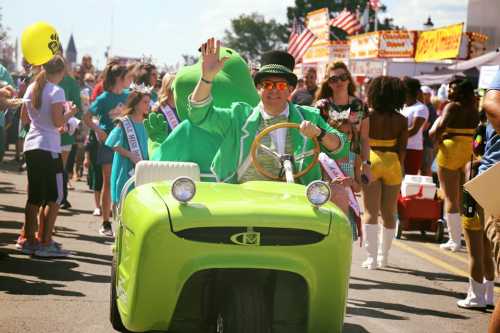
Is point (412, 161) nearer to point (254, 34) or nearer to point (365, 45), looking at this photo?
point (365, 45)

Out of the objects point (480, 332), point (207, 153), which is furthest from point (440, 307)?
point (207, 153)

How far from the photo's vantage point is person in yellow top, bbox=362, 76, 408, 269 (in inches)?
421

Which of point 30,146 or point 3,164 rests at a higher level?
point 30,146

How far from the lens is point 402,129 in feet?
35.6

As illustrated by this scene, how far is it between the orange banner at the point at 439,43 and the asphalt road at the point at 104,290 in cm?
2256

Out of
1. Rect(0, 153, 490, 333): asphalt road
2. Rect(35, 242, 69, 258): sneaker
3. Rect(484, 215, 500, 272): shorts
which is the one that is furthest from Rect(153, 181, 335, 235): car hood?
Rect(35, 242, 69, 258): sneaker

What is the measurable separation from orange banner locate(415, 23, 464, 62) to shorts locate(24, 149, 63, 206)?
2457cm

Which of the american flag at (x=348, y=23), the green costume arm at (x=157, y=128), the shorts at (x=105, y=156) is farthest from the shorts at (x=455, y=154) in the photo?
the american flag at (x=348, y=23)

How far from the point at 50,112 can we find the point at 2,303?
2.68m

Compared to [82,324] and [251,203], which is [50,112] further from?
[251,203]

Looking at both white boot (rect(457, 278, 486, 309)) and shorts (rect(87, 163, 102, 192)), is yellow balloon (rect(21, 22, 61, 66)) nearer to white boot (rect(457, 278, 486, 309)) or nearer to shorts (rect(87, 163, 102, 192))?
shorts (rect(87, 163, 102, 192))

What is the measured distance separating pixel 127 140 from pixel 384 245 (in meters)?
2.85

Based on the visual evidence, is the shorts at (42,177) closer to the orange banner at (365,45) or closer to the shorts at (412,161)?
the shorts at (412,161)

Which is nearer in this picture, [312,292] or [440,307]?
[312,292]
